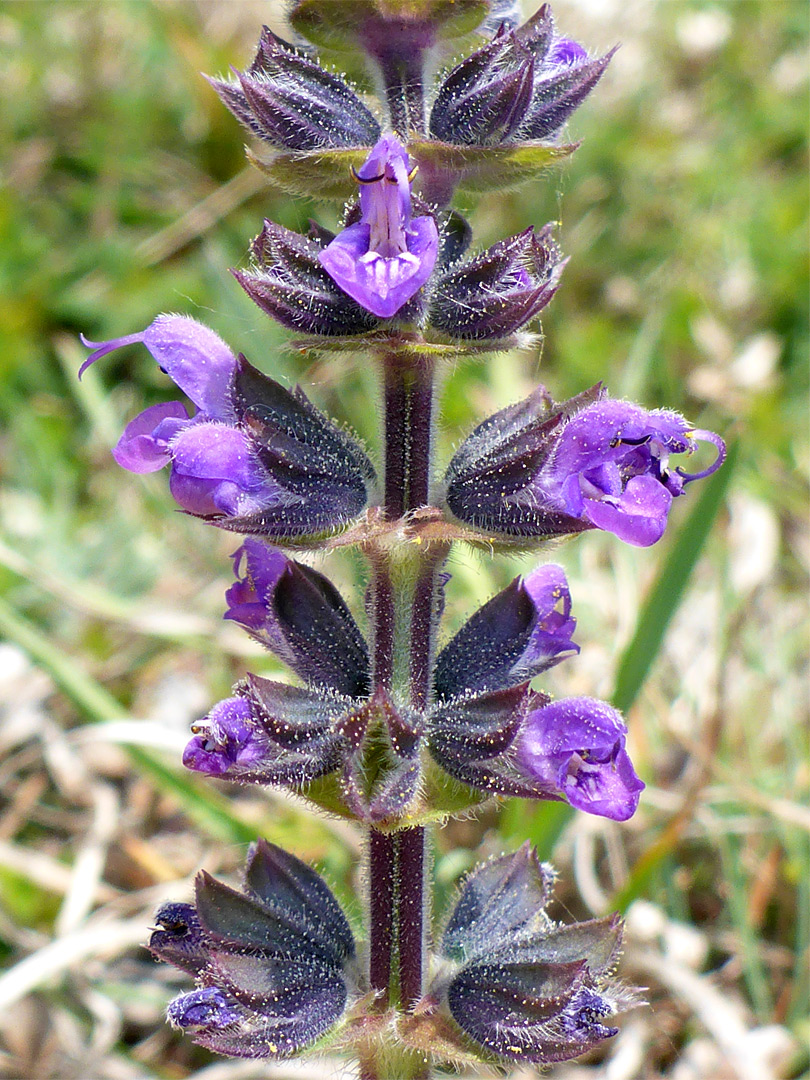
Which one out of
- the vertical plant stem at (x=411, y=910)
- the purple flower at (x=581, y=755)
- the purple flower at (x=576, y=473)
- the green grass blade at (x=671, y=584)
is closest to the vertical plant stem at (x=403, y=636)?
the vertical plant stem at (x=411, y=910)

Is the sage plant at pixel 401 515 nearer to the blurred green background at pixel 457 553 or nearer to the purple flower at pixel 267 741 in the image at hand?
the purple flower at pixel 267 741

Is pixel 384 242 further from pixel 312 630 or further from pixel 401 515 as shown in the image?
pixel 312 630

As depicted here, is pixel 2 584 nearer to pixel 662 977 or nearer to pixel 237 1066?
pixel 237 1066

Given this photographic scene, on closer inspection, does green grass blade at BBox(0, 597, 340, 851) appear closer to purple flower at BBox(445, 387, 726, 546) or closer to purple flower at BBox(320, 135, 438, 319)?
purple flower at BBox(445, 387, 726, 546)

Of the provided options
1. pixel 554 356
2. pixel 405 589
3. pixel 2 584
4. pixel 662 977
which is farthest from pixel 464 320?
pixel 554 356

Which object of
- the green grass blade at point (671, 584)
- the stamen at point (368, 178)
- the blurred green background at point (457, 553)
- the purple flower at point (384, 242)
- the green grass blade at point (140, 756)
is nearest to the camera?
the purple flower at point (384, 242)

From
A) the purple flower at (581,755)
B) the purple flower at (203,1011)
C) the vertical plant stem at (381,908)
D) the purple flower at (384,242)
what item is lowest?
the purple flower at (203,1011)
